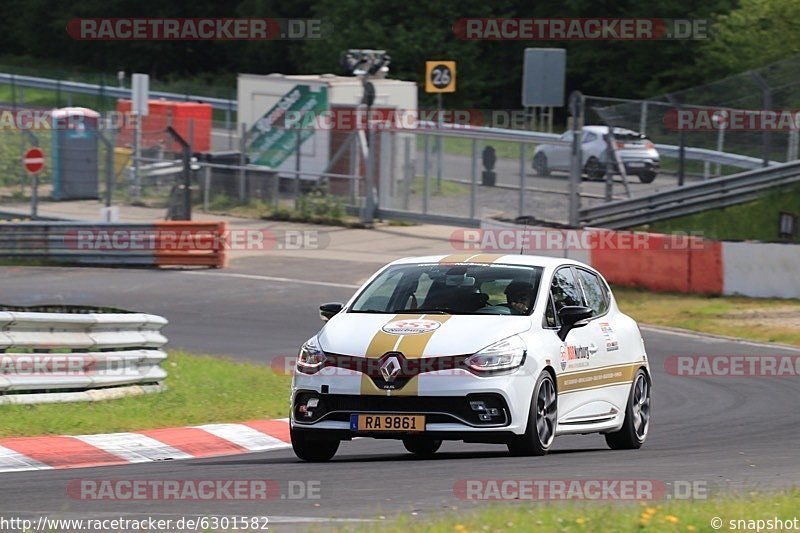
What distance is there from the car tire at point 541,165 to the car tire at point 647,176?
2.35 meters

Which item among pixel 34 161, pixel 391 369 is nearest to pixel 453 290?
pixel 391 369

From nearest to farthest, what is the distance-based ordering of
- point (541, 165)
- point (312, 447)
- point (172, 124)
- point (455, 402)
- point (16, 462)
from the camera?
point (455, 402) → point (16, 462) → point (312, 447) → point (541, 165) → point (172, 124)

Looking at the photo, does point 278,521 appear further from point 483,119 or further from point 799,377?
point 483,119

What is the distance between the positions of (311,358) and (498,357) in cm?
125

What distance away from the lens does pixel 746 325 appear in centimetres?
2122

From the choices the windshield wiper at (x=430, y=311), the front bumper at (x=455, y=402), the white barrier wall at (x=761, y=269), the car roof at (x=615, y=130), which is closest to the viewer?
the front bumper at (x=455, y=402)

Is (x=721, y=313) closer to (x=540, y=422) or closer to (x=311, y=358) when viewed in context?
(x=540, y=422)

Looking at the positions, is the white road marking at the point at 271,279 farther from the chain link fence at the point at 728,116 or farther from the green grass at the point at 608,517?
the green grass at the point at 608,517

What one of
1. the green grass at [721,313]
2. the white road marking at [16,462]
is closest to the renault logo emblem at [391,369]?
the white road marking at [16,462]

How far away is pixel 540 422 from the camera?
384 inches

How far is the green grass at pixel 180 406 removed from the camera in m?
11.2

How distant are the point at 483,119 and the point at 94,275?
29598 millimetres

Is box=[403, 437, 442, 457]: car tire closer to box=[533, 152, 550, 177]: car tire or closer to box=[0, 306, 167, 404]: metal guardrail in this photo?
box=[0, 306, 167, 404]: metal guardrail

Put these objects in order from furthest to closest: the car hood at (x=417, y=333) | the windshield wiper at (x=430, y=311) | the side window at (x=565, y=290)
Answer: the side window at (x=565, y=290) → the windshield wiper at (x=430, y=311) → the car hood at (x=417, y=333)
